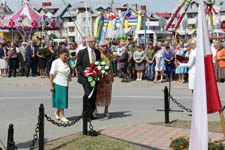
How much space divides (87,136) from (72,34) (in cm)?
9819

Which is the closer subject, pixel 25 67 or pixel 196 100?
pixel 196 100

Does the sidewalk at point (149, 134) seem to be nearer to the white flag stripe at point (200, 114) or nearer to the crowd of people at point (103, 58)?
the crowd of people at point (103, 58)

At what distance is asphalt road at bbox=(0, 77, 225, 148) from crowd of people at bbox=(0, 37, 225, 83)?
766mm

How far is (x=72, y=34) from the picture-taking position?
106 meters

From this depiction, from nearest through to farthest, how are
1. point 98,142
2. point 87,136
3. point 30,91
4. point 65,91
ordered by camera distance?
point 98,142 → point 87,136 → point 65,91 → point 30,91

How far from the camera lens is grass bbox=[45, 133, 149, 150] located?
7.70 metres

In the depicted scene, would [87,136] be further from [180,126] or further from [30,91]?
[30,91]

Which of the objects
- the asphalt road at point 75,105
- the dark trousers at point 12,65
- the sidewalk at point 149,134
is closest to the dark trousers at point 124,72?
the asphalt road at point 75,105

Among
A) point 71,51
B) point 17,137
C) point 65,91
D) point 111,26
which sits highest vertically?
point 111,26

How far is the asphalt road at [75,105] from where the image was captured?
9719mm

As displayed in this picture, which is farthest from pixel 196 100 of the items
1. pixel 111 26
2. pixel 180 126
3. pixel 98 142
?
pixel 111 26

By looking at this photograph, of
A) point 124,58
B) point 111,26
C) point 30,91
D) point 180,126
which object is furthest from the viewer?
point 111,26

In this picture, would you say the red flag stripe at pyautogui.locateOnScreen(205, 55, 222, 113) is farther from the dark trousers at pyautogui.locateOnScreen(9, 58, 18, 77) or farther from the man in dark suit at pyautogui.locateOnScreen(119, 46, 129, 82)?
the dark trousers at pyautogui.locateOnScreen(9, 58, 18, 77)

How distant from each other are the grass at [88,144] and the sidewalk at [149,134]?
10.0 inches
